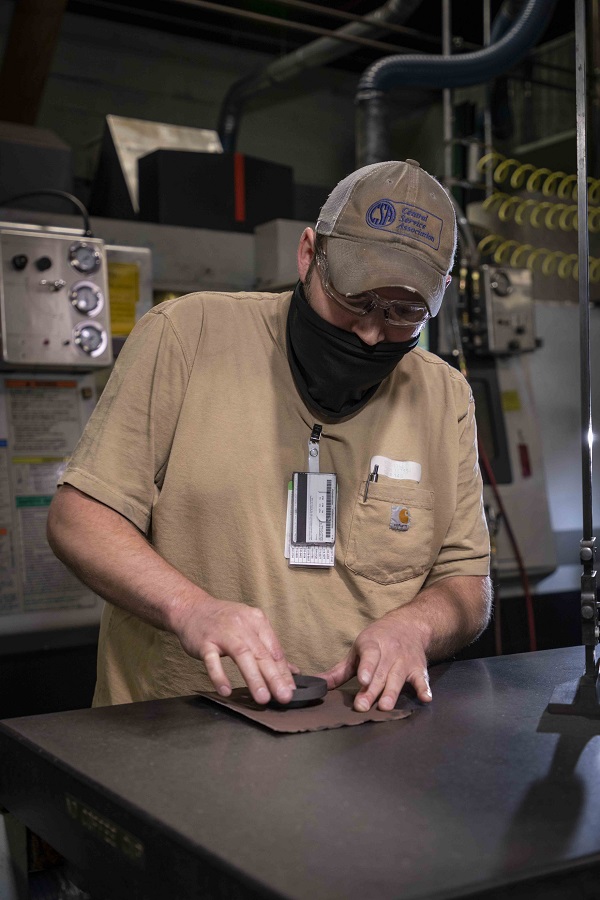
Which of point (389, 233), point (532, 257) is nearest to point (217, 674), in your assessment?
point (389, 233)

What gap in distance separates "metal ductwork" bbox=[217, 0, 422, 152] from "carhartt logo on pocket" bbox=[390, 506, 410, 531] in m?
3.37

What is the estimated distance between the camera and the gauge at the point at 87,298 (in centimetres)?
250

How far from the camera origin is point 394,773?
0.75 m

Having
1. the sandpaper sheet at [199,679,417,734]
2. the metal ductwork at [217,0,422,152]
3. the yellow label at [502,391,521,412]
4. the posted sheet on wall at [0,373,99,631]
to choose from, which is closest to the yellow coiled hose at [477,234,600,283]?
the yellow label at [502,391,521,412]

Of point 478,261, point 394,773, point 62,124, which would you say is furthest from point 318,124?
point 394,773

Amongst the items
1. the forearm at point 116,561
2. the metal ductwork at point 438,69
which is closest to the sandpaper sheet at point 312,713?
the forearm at point 116,561

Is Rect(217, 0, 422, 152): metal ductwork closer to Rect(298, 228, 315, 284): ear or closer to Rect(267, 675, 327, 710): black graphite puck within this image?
Rect(298, 228, 315, 284): ear

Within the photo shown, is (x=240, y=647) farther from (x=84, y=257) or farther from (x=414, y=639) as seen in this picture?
(x=84, y=257)

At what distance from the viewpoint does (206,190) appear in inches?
128

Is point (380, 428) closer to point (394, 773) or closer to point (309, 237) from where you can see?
point (309, 237)

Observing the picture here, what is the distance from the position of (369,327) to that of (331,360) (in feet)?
0.23

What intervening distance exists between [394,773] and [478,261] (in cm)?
297

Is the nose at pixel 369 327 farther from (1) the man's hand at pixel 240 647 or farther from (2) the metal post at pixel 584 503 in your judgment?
(1) the man's hand at pixel 240 647

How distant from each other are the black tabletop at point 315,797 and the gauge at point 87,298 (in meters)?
1.69
